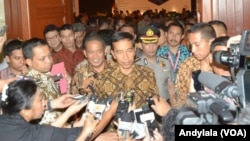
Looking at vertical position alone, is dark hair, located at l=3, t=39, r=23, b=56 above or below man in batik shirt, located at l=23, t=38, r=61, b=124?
above

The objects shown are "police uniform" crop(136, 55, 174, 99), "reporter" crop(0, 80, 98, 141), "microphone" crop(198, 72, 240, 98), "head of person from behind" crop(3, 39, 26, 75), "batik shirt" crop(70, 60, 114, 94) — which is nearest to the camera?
"microphone" crop(198, 72, 240, 98)

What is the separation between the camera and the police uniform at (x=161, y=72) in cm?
367

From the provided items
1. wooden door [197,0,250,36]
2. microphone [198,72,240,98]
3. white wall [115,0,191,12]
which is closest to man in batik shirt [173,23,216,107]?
wooden door [197,0,250,36]

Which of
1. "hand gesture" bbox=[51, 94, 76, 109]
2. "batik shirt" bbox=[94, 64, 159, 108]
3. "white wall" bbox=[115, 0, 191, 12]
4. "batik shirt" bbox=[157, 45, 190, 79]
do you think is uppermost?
"white wall" bbox=[115, 0, 191, 12]

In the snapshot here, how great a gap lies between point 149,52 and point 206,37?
31.7 inches

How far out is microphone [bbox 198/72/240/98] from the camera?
1.24 metres

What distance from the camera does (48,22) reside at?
16.6 feet

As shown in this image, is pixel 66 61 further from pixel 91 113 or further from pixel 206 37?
pixel 91 113

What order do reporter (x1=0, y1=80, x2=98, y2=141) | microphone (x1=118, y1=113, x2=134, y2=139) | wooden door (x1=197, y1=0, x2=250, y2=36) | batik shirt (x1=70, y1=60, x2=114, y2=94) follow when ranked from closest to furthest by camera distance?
reporter (x1=0, y1=80, x2=98, y2=141), microphone (x1=118, y1=113, x2=134, y2=139), batik shirt (x1=70, y1=60, x2=114, y2=94), wooden door (x1=197, y1=0, x2=250, y2=36)

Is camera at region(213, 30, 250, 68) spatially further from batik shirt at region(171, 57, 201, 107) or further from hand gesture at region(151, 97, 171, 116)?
batik shirt at region(171, 57, 201, 107)

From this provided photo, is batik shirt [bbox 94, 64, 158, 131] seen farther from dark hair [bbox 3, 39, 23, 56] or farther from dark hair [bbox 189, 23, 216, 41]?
dark hair [bbox 3, 39, 23, 56]

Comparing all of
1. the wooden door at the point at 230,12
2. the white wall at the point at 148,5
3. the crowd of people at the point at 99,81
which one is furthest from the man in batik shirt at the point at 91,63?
the white wall at the point at 148,5

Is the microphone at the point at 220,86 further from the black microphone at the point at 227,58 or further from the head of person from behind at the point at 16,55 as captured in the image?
the head of person from behind at the point at 16,55

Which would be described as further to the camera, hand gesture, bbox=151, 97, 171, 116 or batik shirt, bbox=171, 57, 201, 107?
batik shirt, bbox=171, 57, 201, 107
